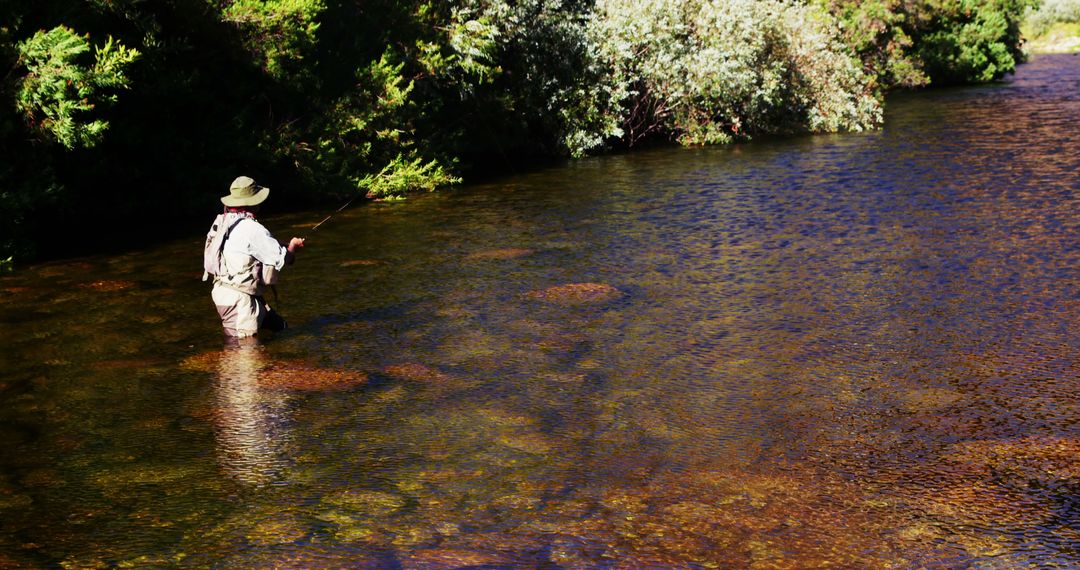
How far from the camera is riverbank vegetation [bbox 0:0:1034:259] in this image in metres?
14.0

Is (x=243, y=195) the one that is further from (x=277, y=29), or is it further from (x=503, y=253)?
(x=277, y=29)

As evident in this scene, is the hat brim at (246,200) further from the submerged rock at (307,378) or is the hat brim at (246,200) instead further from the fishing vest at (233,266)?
the submerged rock at (307,378)

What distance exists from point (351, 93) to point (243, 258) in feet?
32.4

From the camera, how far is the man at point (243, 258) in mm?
9375

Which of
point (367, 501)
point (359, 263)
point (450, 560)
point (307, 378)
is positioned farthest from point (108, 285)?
point (450, 560)

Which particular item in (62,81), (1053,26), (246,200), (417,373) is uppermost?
(62,81)

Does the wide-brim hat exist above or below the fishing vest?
above

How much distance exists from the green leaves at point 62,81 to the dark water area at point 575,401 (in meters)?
1.81

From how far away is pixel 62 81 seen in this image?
1304 centimetres

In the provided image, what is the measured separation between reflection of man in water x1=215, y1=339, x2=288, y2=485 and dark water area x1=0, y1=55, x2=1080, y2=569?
29 millimetres

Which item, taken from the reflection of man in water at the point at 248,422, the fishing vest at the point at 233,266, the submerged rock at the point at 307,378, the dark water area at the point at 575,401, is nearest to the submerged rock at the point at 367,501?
the dark water area at the point at 575,401

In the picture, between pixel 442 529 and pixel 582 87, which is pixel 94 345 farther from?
pixel 582 87

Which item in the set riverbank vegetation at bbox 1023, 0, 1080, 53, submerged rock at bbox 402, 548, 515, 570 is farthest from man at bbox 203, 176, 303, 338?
riverbank vegetation at bbox 1023, 0, 1080, 53

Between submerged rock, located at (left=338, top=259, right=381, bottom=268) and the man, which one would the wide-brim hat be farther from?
submerged rock, located at (left=338, top=259, right=381, bottom=268)
